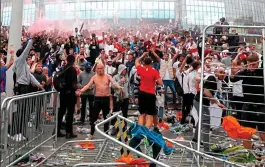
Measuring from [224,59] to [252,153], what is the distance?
8.36 metres

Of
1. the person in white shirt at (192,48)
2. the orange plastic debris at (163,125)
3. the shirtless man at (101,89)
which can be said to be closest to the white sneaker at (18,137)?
the shirtless man at (101,89)

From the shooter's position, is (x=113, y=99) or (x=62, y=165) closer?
(x=62, y=165)

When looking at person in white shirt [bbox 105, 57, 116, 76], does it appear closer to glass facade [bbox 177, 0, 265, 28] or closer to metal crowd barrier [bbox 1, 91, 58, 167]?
metal crowd barrier [bbox 1, 91, 58, 167]

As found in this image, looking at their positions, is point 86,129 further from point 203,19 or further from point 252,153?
point 203,19

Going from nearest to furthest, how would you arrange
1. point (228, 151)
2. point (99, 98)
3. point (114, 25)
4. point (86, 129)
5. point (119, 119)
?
1. point (119, 119)
2. point (228, 151)
3. point (99, 98)
4. point (86, 129)
5. point (114, 25)

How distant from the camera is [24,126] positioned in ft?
23.5

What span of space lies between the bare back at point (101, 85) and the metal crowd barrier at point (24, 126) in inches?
46.3

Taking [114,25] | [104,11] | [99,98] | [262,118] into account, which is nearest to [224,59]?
[99,98]

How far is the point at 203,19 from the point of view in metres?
40.2

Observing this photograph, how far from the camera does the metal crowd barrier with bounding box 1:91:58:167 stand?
621 centimetres

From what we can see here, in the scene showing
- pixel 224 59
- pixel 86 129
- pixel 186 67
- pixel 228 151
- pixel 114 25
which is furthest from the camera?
pixel 114 25

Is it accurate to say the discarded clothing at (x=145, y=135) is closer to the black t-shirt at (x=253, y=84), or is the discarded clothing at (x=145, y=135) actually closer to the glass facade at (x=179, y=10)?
the black t-shirt at (x=253, y=84)

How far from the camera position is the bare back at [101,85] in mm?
9609

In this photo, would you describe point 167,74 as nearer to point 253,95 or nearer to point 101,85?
point 101,85
